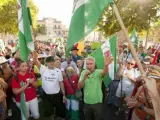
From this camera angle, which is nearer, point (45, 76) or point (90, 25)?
point (90, 25)

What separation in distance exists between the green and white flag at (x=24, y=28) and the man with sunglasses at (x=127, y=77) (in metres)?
2.60

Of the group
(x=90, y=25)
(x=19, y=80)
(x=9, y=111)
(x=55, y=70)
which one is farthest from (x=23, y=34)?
(x=9, y=111)

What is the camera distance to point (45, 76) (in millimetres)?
4953

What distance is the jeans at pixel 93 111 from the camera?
4.22m

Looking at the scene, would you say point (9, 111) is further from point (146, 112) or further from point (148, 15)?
point (148, 15)

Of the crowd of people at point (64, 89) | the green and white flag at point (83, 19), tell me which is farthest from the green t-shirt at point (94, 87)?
the green and white flag at point (83, 19)

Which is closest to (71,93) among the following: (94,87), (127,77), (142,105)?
(94,87)

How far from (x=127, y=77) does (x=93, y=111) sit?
5.50ft

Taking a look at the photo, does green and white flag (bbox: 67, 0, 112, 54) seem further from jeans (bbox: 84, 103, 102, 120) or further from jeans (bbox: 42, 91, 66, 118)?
jeans (bbox: 42, 91, 66, 118)

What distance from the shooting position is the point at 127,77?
5.55m

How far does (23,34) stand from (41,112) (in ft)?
8.74

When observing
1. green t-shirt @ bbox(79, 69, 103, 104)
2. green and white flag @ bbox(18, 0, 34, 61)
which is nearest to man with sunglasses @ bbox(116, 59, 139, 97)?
green t-shirt @ bbox(79, 69, 103, 104)

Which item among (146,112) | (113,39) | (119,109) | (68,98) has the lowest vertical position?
(119,109)

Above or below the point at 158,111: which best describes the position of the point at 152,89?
above
